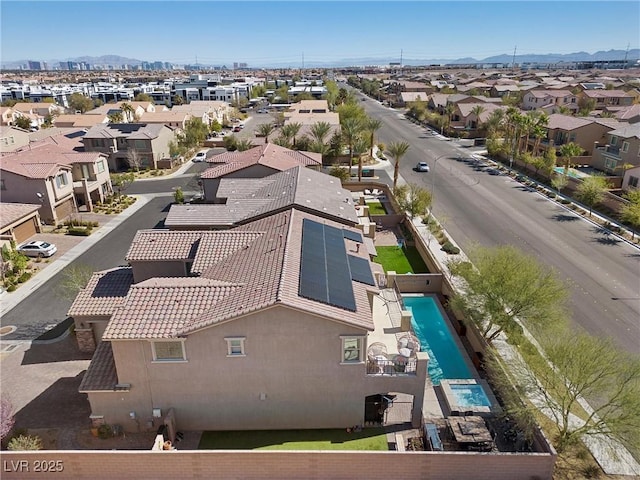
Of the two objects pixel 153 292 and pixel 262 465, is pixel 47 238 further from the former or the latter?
pixel 262 465

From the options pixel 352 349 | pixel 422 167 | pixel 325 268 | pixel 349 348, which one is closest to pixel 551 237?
pixel 422 167

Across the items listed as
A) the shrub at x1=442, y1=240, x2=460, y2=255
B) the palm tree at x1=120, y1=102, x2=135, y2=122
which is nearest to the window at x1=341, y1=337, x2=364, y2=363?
the shrub at x1=442, y1=240, x2=460, y2=255

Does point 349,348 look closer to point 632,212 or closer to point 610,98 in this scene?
point 632,212

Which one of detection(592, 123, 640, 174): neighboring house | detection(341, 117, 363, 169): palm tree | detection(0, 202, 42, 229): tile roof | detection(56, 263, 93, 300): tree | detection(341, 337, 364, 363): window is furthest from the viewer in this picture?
detection(341, 117, 363, 169): palm tree

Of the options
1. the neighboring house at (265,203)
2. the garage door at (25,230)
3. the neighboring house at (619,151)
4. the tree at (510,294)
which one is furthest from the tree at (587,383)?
the neighboring house at (619,151)

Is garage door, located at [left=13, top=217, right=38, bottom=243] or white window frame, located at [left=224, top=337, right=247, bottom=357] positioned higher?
white window frame, located at [left=224, top=337, right=247, bottom=357]

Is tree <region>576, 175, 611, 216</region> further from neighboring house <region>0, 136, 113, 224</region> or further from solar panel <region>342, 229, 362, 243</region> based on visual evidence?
neighboring house <region>0, 136, 113, 224</region>
